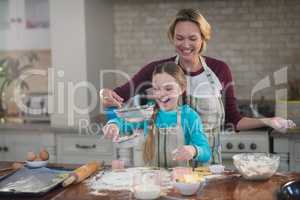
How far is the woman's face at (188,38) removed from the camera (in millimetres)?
2518

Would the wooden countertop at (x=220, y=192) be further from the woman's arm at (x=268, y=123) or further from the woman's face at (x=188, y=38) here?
the woman's face at (x=188, y=38)

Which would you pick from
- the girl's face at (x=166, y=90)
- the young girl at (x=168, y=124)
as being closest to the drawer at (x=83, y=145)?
the young girl at (x=168, y=124)

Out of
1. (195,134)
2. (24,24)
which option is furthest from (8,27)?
(195,134)

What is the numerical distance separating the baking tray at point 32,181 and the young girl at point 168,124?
37 centimetres

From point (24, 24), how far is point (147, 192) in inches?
112

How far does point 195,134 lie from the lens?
2.33m

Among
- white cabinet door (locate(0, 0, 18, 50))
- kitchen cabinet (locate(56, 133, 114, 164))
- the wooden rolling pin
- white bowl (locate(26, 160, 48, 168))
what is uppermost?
white cabinet door (locate(0, 0, 18, 50))

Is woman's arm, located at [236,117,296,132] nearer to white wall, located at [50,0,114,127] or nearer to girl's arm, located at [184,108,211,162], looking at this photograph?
girl's arm, located at [184,108,211,162]

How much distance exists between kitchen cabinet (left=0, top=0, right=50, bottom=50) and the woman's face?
6.27 ft

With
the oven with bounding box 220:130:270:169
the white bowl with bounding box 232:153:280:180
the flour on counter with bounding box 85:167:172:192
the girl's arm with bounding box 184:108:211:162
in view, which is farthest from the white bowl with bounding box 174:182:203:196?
the oven with bounding box 220:130:270:169

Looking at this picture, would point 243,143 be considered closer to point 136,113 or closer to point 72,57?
point 136,113

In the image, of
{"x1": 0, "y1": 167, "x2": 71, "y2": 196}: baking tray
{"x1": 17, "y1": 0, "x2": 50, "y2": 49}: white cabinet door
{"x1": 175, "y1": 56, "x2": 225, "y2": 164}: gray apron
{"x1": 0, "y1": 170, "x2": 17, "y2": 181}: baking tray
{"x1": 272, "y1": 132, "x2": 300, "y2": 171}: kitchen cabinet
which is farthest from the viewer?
{"x1": 17, "y1": 0, "x2": 50, "y2": 49}: white cabinet door

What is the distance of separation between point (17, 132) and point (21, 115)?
41cm

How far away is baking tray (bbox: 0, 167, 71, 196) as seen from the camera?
6.25 ft
